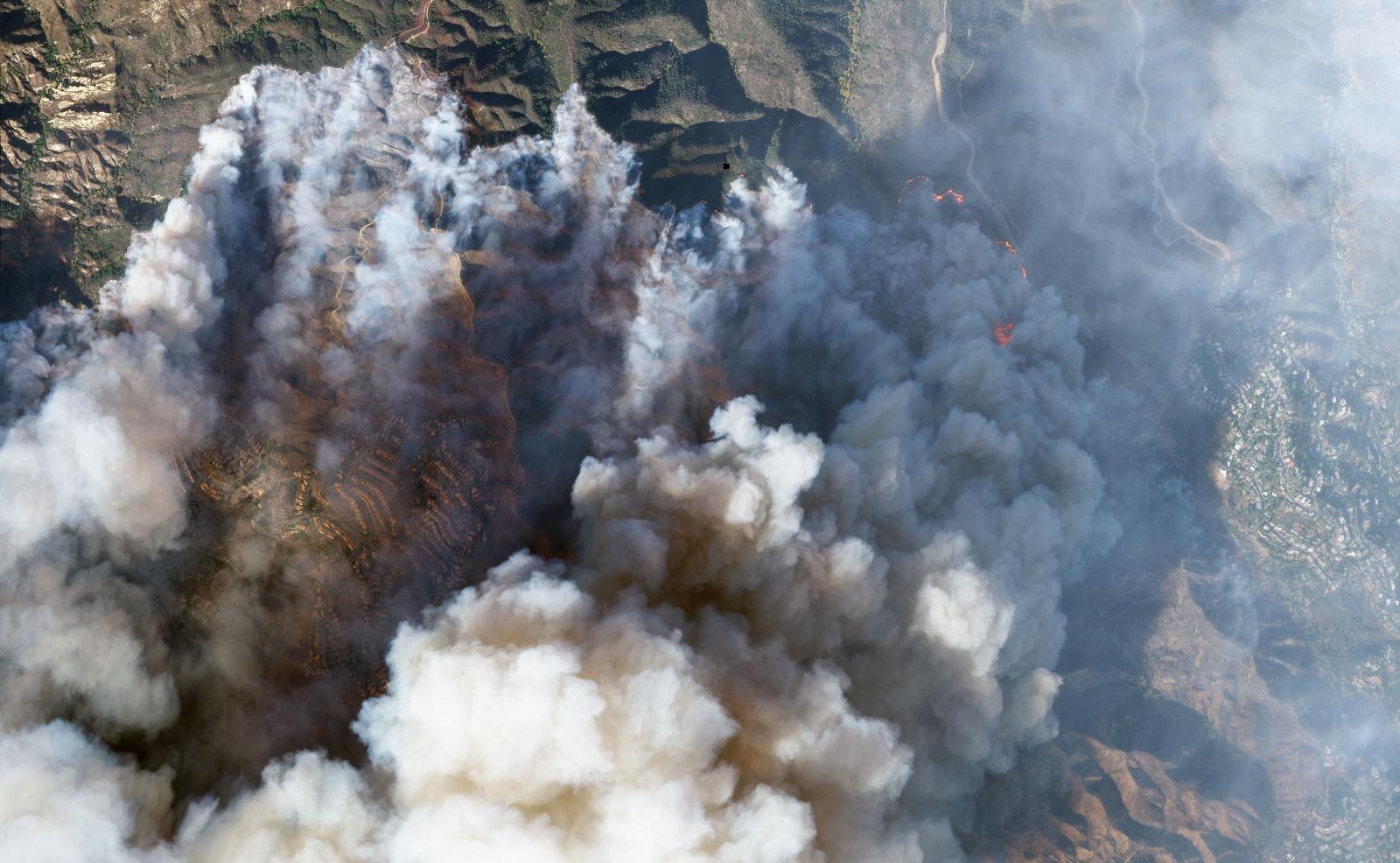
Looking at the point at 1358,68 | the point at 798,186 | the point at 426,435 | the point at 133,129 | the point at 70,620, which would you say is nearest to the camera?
the point at 70,620

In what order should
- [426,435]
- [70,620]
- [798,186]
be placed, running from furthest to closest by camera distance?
[798,186] < [426,435] < [70,620]

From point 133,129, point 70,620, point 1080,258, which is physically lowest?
point 1080,258

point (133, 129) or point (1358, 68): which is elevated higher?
point (133, 129)

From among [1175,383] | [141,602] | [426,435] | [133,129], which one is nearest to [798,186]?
[426,435]

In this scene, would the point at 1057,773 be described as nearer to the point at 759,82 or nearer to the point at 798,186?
the point at 798,186

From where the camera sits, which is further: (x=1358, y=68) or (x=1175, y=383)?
(x=1358, y=68)

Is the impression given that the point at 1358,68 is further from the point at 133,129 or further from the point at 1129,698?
the point at 133,129

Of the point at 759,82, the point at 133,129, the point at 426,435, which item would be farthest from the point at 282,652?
the point at 759,82
